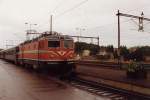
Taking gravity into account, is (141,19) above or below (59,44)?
above

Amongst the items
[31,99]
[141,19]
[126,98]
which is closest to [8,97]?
[31,99]

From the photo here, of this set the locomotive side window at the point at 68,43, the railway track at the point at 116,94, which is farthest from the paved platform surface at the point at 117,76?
the locomotive side window at the point at 68,43

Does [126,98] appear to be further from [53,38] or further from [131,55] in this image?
[131,55]

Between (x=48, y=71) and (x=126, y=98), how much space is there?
1325 centimetres

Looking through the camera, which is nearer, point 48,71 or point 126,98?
point 126,98

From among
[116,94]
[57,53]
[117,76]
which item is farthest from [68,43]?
[116,94]

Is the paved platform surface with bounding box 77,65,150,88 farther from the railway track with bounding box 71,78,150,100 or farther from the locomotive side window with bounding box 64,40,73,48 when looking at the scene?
the locomotive side window with bounding box 64,40,73,48

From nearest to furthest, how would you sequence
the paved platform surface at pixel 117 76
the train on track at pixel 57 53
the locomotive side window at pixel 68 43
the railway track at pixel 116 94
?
the railway track at pixel 116 94, the paved platform surface at pixel 117 76, the train on track at pixel 57 53, the locomotive side window at pixel 68 43

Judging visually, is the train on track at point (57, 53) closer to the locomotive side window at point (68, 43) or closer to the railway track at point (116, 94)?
the locomotive side window at point (68, 43)

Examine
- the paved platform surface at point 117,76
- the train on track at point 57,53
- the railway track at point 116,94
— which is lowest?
the railway track at point 116,94

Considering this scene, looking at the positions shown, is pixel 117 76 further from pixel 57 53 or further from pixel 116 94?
pixel 116 94

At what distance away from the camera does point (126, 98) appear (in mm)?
11711

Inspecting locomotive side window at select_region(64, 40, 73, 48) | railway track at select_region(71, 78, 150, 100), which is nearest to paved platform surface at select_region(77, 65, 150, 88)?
railway track at select_region(71, 78, 150, 100)

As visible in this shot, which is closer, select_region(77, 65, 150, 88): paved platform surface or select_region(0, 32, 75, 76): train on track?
select_region(77, 65, 150, 88): paved platform surface
